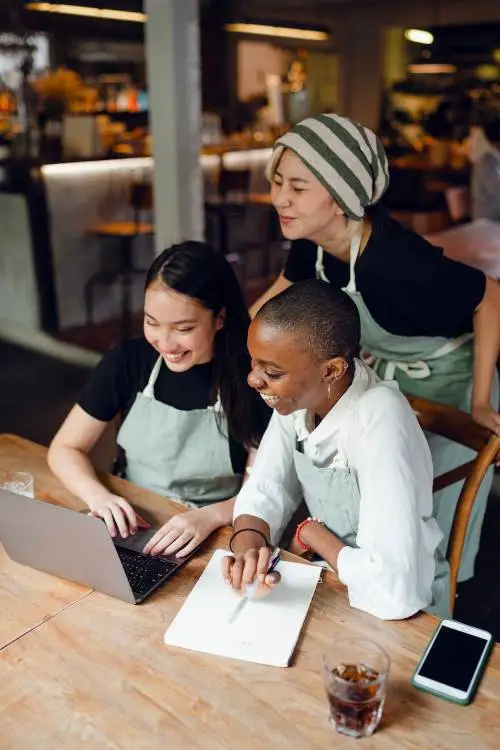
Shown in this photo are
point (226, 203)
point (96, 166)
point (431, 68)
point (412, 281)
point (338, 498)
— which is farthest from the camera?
point (431, 68)

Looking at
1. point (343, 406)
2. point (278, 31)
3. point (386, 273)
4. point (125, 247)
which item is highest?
point (278, 31)

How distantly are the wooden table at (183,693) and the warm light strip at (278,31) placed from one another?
5099mm

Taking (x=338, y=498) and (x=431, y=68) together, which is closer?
(x=338, y=498)

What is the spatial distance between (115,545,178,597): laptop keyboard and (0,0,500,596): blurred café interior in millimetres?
2534

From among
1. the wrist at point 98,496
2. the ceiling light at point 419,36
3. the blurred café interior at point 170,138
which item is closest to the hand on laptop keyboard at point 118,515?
the wrist at point 98,496

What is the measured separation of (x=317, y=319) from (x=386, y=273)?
690 mm

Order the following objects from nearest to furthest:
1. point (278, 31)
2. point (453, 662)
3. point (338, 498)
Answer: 1. point (453, 662)
2. point (338, 498)
3. point (278, 31)

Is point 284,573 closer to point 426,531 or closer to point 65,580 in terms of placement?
point 426,531

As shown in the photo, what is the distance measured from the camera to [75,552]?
1295mm

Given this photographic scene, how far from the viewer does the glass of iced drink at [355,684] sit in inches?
39.4

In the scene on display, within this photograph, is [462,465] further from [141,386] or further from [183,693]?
[183,693]

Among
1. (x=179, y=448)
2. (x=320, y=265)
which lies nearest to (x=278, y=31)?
(x=320, y=265)

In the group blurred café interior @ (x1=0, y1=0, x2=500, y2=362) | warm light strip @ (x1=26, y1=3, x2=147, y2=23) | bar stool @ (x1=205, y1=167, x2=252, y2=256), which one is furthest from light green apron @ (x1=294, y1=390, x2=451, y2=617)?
warm light strip @ (x1=26, y1=3, x2=147, y2=23)

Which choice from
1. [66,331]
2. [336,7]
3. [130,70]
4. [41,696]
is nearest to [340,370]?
[41,696]
